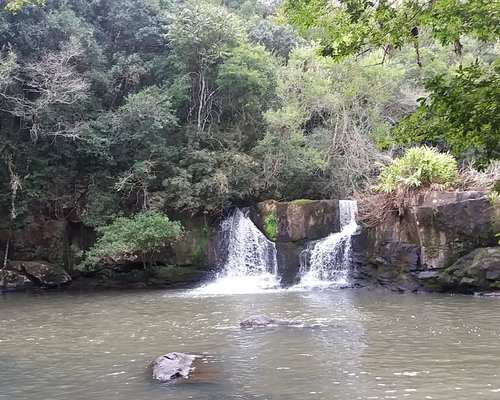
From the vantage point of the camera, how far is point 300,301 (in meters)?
12.9

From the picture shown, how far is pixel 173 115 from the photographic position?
19.1 metres

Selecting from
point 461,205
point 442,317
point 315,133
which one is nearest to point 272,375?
point 442,317

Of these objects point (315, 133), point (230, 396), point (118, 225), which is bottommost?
point (230, 396)

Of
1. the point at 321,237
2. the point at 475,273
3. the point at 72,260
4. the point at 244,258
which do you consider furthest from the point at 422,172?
the point at 72,260

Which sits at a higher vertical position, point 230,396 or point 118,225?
point 118,225

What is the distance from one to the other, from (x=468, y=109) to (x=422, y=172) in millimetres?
12616

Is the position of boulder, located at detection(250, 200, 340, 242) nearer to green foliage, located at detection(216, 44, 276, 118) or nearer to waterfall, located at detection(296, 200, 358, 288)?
waterfall, located at detection(296, 200, 358, 288)

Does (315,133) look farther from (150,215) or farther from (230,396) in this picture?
(230,396)

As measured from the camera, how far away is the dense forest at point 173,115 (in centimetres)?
1772

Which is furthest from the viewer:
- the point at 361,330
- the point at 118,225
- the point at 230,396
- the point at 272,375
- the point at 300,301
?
the point at 118,225

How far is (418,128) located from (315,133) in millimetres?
16077

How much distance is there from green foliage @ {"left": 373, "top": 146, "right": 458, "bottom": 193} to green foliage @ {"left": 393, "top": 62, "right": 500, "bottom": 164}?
12.1 meters

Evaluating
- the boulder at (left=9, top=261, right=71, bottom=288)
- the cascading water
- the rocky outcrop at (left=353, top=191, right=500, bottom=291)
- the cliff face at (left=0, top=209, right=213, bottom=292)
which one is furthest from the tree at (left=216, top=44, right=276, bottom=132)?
the boulder at (left=9, top=261, right=71, bottom=288)

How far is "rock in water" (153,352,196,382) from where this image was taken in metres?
6.66
